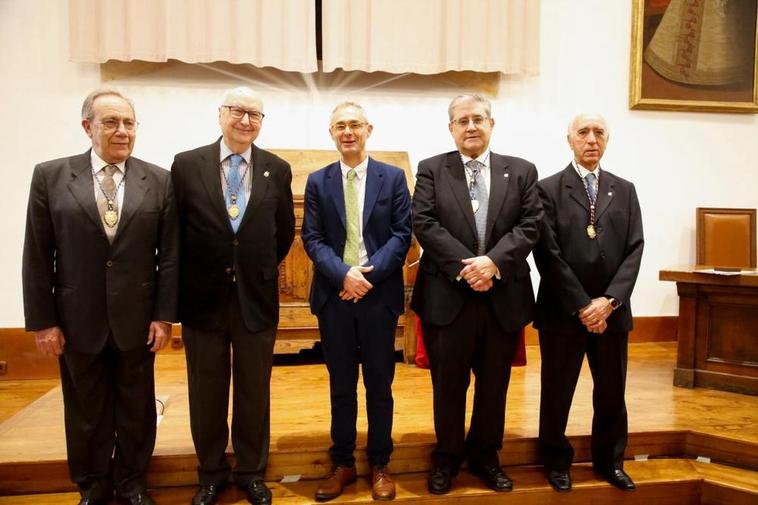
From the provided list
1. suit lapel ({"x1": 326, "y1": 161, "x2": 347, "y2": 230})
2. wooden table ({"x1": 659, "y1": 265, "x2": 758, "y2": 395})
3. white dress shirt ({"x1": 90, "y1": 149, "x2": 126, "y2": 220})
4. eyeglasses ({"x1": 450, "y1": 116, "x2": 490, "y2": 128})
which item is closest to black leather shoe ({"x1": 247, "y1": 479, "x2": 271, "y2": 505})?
suit lapel ({"x1": 326, "y1": 161, "x2": 347, "y2": 230})

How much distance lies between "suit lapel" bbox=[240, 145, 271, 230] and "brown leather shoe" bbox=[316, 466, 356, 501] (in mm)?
1114

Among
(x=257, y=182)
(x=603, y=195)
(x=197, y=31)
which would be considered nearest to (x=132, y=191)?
(x=257, y=182)

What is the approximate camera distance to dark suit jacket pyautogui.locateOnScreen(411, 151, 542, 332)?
2.36 metres

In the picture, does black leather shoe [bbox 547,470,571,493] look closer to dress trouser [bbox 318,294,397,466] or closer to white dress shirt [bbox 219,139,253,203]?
dress trouser [bbox 318,294,397,466]

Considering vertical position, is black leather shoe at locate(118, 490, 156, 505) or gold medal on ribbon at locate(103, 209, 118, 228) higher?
gold medal on ribbon at locate(103, 209, 118, 228)

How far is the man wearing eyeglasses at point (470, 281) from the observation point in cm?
238

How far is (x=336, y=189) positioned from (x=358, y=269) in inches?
14.3

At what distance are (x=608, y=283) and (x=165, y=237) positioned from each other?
6.09 ft

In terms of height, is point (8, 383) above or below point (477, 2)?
below

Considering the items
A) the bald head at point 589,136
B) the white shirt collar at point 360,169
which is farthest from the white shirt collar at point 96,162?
the bald head at point 589,136

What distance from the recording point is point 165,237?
2246 millimetres

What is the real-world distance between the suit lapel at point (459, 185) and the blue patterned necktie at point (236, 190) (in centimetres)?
86

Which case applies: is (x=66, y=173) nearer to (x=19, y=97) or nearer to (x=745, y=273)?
(x=19, y=97)

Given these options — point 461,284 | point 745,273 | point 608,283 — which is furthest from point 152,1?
point 745,273
